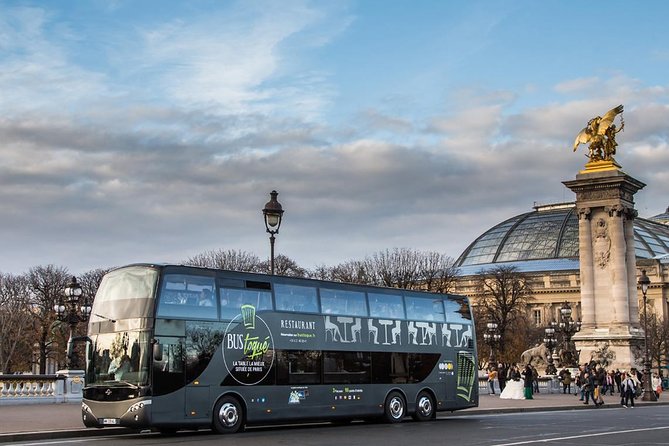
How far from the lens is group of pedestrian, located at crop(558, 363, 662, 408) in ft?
146

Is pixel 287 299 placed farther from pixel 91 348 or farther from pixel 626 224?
pixel 626 224

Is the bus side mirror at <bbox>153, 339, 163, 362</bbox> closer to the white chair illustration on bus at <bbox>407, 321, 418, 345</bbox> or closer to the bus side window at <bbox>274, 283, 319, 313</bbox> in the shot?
the bus side window at <bbox>274, 283, 319, 313</bbox>

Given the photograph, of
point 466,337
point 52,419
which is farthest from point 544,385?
point 52,419

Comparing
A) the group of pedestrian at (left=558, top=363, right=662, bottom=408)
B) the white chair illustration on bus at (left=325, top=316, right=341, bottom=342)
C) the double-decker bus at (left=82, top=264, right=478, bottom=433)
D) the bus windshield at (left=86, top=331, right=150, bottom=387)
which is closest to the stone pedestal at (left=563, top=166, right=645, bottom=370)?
the group of pedestrian at (left=558, top=363, right=662, bottom=408)

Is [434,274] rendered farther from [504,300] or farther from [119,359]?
[119,359]

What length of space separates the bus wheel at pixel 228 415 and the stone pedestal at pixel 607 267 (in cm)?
4192

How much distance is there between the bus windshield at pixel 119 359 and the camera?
23344 millimetres

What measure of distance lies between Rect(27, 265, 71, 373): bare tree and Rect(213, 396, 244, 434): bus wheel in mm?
65508

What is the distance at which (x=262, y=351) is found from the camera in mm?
26125

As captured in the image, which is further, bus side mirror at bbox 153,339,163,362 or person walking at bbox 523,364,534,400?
person walking at bbox 523,364,534,400

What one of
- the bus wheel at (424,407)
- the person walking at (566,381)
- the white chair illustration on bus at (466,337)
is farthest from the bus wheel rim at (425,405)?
the person walking at (566,381)

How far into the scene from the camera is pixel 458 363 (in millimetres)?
31719

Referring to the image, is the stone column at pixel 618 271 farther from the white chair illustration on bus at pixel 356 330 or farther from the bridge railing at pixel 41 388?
the white chair illustration on bus at pixel 356 330

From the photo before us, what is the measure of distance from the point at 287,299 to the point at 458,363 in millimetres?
7433
